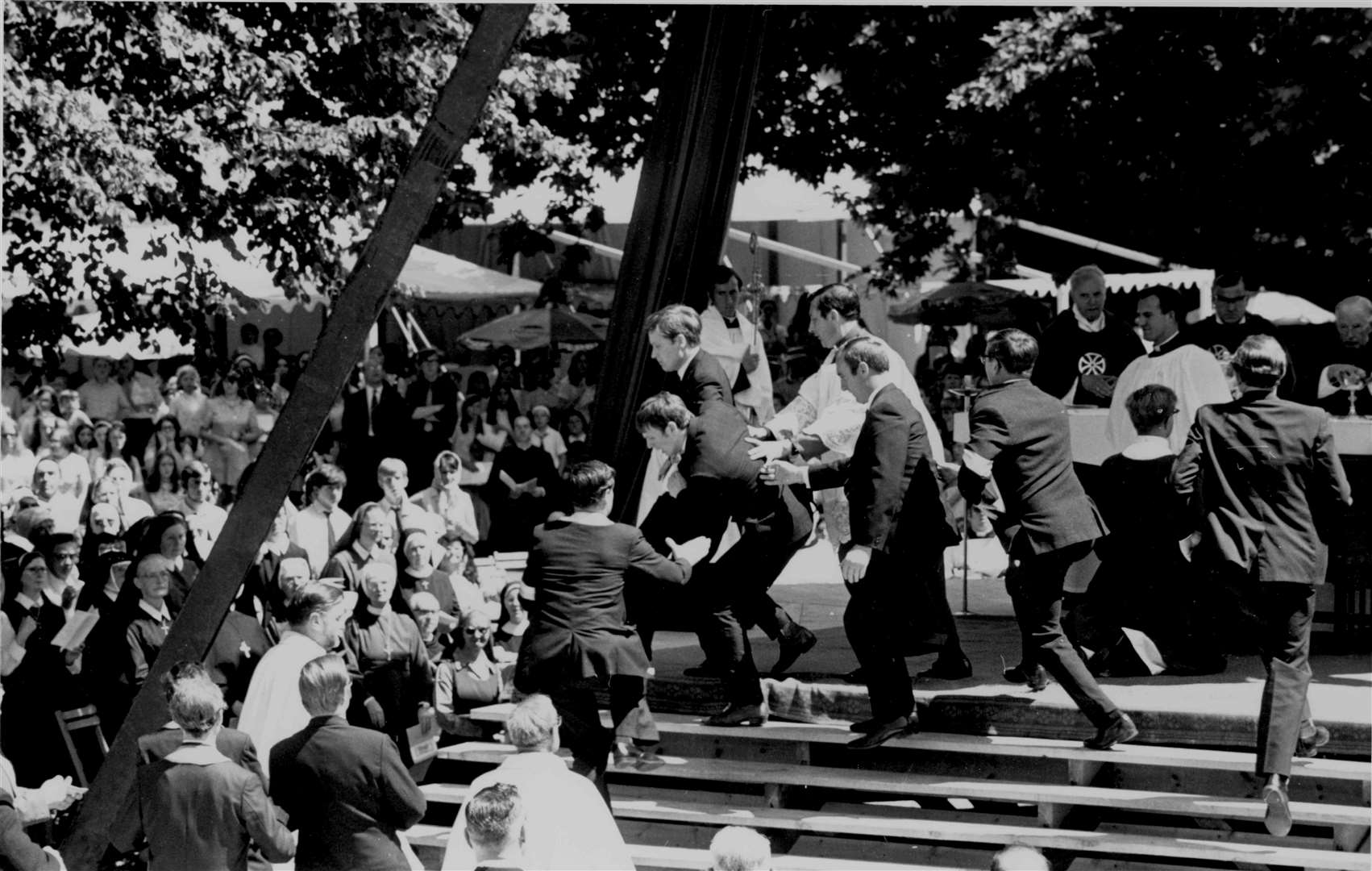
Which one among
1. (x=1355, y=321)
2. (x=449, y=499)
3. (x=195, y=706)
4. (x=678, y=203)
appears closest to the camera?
(x=195, y=706)

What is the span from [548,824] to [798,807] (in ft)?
6.50

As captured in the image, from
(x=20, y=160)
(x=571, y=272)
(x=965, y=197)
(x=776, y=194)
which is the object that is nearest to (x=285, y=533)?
(x=20, y=160)

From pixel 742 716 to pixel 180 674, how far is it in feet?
8.80

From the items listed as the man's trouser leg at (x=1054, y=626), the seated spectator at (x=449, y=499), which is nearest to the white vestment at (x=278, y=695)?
the man's trouser leg at (x=1054, y=626)

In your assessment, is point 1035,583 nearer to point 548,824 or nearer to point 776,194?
point 548,824

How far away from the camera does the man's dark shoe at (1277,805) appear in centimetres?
691

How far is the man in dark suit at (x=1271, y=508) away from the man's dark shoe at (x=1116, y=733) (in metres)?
0.60

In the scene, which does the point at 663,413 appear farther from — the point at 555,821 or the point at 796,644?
the point at 555,821

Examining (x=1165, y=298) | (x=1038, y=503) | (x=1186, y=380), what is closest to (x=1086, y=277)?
(x=1165, y=298)

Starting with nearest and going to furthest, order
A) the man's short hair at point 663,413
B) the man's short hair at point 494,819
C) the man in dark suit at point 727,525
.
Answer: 1. the man's short hair at point 494,819
2. the man's short hair at point 663,413
3. the man in dark suit at point 727,525

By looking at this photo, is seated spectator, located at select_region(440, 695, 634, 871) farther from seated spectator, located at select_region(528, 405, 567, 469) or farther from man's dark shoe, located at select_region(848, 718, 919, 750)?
seated spectator, located at select_region(528, 405, 567, 469)

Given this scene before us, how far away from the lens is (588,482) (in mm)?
7629

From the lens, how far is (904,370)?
27.1 feet

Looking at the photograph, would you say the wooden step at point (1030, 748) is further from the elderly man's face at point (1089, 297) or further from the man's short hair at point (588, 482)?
the elderly man's face at point (1089, 297)
